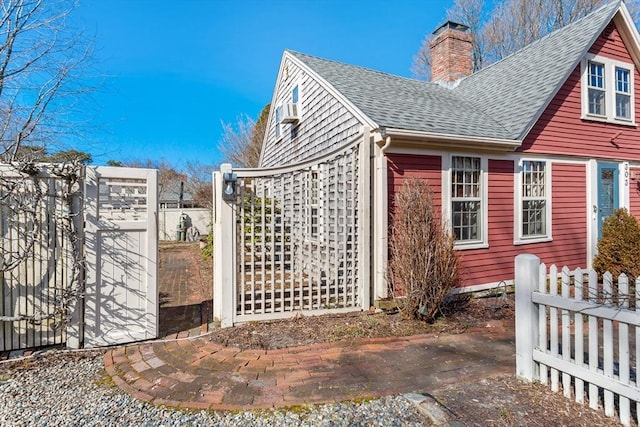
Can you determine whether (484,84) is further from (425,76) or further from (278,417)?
(425,76)

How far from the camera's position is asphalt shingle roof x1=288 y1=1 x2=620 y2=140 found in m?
5.95

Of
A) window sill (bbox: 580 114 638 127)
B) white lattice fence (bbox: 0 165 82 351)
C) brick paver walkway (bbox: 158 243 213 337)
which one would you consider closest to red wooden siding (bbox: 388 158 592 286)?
window sill (bbox: 580 114 638 127)

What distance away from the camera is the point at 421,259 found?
14.5 ft

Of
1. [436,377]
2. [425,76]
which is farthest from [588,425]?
[425,76]

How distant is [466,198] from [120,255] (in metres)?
5.45

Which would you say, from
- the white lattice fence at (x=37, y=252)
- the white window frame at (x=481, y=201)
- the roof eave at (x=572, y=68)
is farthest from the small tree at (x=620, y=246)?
the white lattice fence at (x=37, y=252)

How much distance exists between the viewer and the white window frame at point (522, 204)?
250 inches

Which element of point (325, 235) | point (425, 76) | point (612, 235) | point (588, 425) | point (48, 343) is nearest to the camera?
point (588, 425)

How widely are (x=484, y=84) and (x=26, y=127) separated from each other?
10.2 metres

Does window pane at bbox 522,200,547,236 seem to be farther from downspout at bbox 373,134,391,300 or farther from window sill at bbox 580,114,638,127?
downspout at bbox 373,134,391,300

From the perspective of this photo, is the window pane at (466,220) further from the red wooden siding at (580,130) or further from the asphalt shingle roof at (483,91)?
the red wooden siding at (580,130)

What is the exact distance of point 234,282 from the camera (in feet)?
13.6

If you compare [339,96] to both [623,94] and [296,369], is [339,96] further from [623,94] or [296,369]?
[623,94]

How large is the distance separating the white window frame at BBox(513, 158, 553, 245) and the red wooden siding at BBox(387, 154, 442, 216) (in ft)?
6.45
